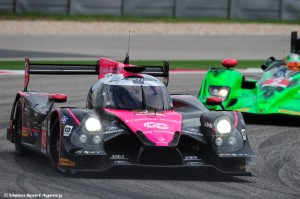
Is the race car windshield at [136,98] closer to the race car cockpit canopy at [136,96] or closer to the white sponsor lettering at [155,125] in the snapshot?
the race car cockpit canopy at [136,96]

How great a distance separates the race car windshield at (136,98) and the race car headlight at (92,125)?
0.70 metres

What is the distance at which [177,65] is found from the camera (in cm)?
2661

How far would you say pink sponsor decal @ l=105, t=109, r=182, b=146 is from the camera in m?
11.0

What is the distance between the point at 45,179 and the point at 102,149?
2.38ft

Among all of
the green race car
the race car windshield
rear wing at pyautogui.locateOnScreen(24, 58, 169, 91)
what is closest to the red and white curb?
the green race car

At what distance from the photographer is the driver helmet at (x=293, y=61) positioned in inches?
695

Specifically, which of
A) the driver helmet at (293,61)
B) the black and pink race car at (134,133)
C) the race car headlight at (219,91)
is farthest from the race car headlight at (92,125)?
the driver helmet at (293,61)

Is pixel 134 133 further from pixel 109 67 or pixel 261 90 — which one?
pixel 261 90

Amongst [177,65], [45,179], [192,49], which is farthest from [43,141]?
[192,49]

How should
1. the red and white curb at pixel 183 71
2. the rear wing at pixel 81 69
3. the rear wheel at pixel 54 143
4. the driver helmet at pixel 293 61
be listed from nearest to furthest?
the rear wheel at pixel 54 143 → the rear wing at pixel 81 69 → the driver helmet at pixel 293 61 → the red and white curb at pixel 183 71

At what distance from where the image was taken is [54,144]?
38.1 ft

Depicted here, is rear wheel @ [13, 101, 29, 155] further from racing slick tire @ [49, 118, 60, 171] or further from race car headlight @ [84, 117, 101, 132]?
race car headlight @ [84, 117, 101, 132]

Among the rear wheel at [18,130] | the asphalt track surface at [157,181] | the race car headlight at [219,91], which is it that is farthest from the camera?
the race car headlight at [219,91]

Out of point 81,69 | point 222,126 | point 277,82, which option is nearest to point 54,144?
point 222,126
